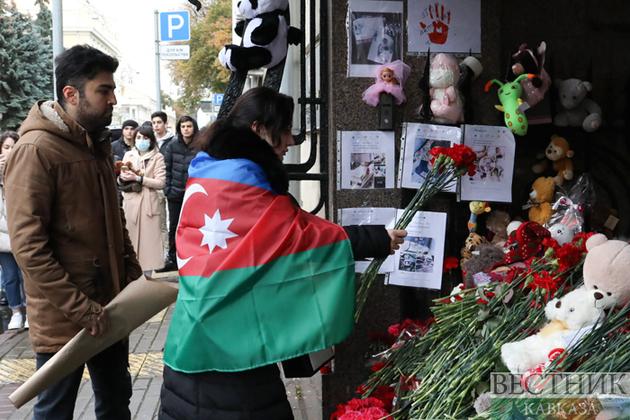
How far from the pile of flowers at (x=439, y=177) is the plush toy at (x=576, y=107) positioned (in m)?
1.14

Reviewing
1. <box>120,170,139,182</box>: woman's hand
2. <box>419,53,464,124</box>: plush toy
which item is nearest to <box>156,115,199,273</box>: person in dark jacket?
<box>120,170,139,182</box>: woman's hand

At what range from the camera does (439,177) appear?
10.8ft

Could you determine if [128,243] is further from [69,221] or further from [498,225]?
[498,225]

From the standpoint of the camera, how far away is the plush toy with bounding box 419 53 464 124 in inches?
146

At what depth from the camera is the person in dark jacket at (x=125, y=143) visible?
9.37 m

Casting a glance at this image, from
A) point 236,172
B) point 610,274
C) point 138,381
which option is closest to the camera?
point 610,274

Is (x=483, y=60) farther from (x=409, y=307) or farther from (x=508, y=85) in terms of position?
(x=409, y=307)

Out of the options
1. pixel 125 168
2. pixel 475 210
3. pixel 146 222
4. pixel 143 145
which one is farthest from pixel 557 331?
pixel 143 145

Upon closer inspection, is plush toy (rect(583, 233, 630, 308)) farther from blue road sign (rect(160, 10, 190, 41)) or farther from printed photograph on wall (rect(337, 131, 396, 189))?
blue road sign (rect(160, 10, 190, 41))

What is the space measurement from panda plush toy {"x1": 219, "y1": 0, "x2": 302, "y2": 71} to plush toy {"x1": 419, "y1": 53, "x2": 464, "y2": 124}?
0.98 meters

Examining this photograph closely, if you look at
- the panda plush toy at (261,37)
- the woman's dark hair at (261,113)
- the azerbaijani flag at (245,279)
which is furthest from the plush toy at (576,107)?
the azerbaijani flag at (245,279)

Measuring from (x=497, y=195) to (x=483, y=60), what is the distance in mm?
842

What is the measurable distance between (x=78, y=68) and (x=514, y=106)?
2440mm

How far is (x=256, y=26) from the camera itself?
13.0ft
